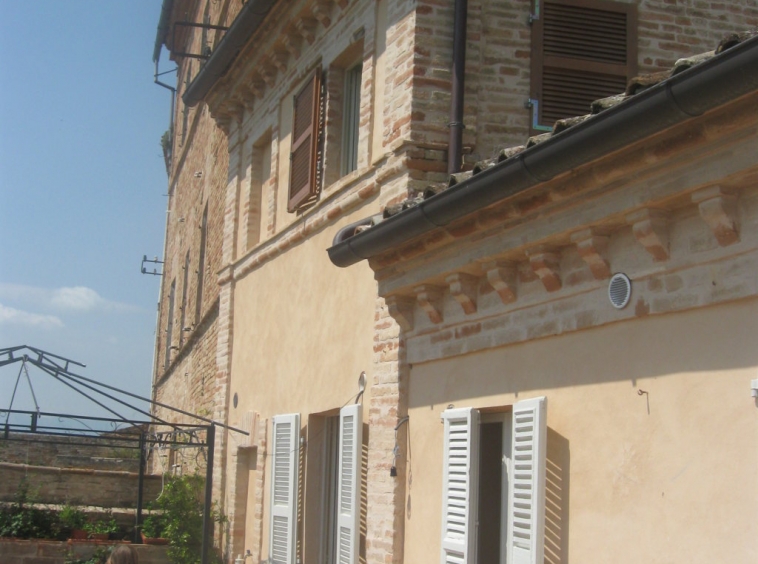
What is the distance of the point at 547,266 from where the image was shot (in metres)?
6.18

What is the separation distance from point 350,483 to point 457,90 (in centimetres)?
306

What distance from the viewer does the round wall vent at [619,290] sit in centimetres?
560

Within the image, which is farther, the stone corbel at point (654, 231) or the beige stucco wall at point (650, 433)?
the stone corbel at point (654, 231)

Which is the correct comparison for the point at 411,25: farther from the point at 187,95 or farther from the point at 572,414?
the point at 187,95

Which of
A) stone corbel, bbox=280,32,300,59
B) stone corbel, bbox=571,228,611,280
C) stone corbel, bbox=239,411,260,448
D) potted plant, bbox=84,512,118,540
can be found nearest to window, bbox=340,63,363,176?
stone corbel, bbox=280,32,300,59

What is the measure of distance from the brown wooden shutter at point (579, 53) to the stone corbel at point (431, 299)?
206cm

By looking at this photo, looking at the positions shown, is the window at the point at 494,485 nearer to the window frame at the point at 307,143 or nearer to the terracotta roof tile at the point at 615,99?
the terracotta roof tile at the point at 615,99

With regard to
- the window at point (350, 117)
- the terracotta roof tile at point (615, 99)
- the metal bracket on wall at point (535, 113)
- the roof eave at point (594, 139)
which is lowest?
the roof eave at point (594, 139)

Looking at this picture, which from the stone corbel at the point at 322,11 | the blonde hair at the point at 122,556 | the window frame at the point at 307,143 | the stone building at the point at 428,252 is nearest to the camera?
the stone building at the point at 428,252

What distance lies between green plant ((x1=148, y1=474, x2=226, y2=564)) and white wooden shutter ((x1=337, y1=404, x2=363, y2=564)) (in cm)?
433

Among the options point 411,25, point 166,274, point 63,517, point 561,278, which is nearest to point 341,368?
point 411,25

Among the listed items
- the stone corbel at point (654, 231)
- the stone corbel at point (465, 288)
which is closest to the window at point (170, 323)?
the stone corbel at point (465, 288)

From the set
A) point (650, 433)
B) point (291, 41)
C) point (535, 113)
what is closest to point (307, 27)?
point (291, 41)

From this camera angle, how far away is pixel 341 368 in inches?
369
